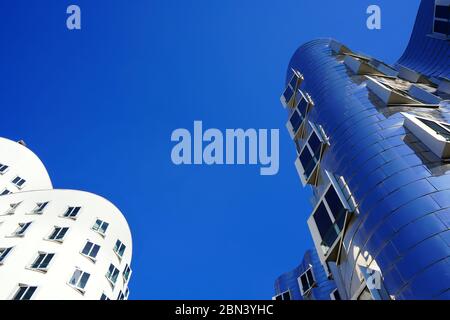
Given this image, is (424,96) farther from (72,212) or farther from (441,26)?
(72,212)

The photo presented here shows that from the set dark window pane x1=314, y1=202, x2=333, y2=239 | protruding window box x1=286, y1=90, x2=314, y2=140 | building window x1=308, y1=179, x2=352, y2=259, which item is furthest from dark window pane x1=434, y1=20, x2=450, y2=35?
dark window pane x1=314, y1=202, x2=333, y2=239

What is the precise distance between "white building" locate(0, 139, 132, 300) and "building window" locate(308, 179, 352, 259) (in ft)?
53.6

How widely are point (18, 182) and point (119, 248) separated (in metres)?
15.6

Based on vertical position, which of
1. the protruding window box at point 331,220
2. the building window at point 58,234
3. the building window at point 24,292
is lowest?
the protruding window box at point 331,220

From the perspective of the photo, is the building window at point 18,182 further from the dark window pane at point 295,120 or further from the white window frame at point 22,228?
the dark window pane at point 295,120

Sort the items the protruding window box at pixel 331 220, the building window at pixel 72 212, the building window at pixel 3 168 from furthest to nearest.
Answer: the building window at pixel 3 168 < the building window at pixel 72 212 < the protruding window box at pixel 331 220

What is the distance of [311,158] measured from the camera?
16.9 meters

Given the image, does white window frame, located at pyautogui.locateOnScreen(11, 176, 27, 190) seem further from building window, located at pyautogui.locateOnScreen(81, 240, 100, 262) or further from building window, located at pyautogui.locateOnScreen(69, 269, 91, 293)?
building window, located at pyautogui.locateOnScreen(69, 269, 91, 293)

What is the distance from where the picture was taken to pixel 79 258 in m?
22.6

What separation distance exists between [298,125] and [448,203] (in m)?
13.7

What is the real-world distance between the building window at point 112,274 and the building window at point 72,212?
200 inches

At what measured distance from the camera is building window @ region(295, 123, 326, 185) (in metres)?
15.8

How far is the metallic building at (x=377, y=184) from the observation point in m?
8.12

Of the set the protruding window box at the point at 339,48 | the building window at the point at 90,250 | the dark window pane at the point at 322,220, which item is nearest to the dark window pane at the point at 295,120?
the protruding window box at the point at 339,48
